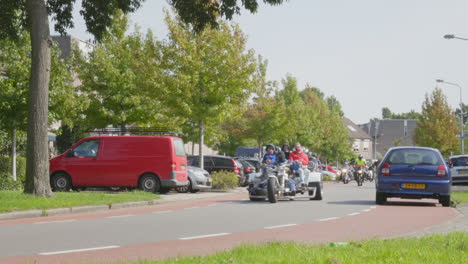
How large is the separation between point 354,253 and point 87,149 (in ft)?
58.1

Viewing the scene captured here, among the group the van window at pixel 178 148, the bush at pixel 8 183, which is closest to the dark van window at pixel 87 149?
the bush at pixel 8 183

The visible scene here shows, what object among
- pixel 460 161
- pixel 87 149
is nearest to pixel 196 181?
pixel 87 149

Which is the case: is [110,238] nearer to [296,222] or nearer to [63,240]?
[63,240]

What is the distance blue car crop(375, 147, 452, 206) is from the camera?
1875 cm

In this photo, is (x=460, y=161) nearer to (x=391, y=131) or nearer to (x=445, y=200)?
(x=445, y=200)

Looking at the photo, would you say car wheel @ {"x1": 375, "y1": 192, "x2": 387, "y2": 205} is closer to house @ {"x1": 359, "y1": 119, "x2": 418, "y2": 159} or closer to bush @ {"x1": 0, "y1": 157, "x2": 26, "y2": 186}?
bush @ {"x1": 0, "y1": 157, "x2": 26, "y2": 186}

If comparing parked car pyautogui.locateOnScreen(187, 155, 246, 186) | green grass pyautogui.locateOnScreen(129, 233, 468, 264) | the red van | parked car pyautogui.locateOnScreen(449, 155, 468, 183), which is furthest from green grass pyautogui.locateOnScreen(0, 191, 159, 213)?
parked car pyautogui.locateOnScreen(449, 155, 468, 183)

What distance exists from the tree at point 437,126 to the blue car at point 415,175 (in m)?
61.0

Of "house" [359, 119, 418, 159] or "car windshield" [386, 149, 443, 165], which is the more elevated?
"house" [359, 119, 418, 159]

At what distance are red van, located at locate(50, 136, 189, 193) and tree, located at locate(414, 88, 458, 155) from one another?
58.4m

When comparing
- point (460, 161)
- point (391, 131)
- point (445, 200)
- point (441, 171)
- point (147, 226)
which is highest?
point (391, 131)

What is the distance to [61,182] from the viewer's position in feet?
80.4

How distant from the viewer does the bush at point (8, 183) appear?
77.0 ft

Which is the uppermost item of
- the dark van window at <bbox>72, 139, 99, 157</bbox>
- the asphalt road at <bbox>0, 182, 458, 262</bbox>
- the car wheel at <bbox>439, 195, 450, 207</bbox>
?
the dark van window at <bbox>72, 139, 99, 157</bbox>
